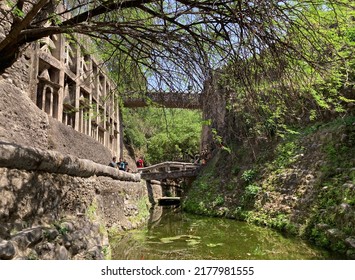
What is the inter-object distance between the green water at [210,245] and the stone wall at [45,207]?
1279mm

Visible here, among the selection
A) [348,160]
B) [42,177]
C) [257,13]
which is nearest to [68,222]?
[42,177]

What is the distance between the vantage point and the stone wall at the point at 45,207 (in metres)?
3.16

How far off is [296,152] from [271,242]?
17.5 feet

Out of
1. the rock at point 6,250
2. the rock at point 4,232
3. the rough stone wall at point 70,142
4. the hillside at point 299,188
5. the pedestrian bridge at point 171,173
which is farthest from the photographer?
the pedestrian bridge at point 171,173

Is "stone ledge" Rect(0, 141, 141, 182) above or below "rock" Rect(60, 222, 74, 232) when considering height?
above

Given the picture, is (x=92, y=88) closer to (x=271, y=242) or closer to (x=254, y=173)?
(x=254, y=173)

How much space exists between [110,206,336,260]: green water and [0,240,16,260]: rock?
10.8ft

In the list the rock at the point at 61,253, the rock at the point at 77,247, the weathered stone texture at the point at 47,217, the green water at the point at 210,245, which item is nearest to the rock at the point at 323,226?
the green water at the point at 210,245

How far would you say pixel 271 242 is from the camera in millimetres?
7820

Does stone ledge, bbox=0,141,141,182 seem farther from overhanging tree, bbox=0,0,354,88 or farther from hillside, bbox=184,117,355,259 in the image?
hillside, bbox=184,117,355,259

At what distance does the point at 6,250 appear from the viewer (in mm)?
2648

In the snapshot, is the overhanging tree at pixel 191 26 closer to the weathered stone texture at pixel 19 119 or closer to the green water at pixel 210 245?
the weathered stone texture at pixel 19 119

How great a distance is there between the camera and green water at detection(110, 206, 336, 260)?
6219mm

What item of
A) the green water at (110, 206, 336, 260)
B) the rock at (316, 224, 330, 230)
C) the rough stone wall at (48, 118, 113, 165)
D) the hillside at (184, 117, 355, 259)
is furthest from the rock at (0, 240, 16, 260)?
the rock at (316, 224, 330, 230)
